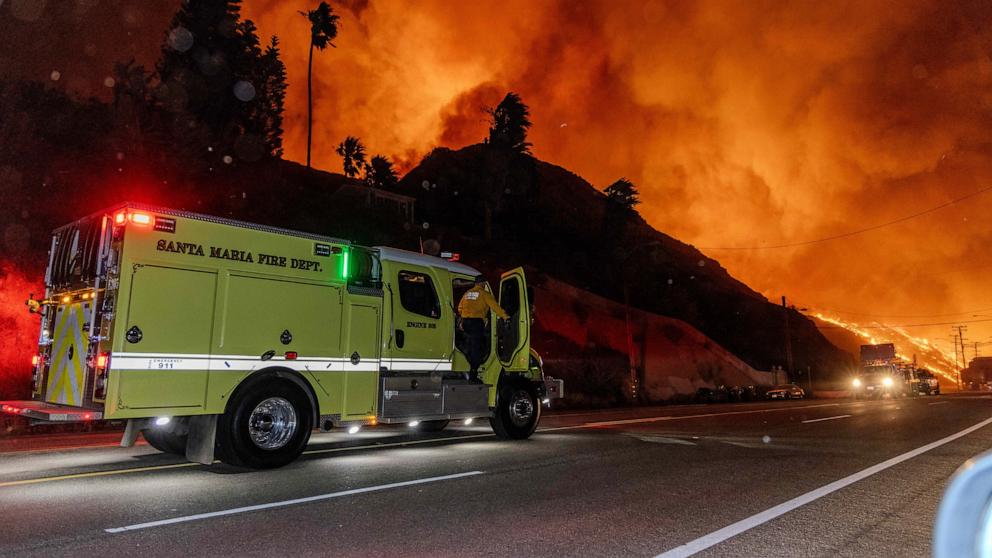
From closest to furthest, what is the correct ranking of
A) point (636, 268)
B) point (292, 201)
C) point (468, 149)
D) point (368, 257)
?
point (368, 257), point (292, 201), point (636, 268), point (468, 149)

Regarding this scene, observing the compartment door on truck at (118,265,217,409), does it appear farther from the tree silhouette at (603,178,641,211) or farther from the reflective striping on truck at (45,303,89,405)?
the tree silhouette at (603,178,641,211)

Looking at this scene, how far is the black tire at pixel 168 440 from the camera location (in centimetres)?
825

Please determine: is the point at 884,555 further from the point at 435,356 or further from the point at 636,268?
the point at 636,268

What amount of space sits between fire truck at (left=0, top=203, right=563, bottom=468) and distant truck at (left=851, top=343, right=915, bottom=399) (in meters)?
39.0

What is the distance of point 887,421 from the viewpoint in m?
16.1

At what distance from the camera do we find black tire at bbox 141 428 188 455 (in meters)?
8.25

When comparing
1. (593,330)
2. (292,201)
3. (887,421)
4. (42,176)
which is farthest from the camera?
(593,330)

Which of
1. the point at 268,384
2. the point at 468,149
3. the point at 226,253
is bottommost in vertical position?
the point at 268,384

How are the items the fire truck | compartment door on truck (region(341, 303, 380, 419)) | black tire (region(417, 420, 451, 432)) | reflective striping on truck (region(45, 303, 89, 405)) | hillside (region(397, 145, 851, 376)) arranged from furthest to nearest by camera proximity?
hillside (region(397, 145, 851, 376))
black tire (region(417, 420, 451, 432))
compartment door on truck (region(341, 303, 380, 419))
reflective striping on truck (region(45, 303, 89, 405))
the fire truck

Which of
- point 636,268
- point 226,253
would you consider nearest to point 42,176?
point 226,253

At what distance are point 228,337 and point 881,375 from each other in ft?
142

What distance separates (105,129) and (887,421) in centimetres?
2844

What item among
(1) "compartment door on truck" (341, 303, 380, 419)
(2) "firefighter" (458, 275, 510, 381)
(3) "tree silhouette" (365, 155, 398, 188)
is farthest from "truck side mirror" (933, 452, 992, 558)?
(3) "tree silhouette" (365, 155, 398, 188)

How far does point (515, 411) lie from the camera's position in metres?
11.2
